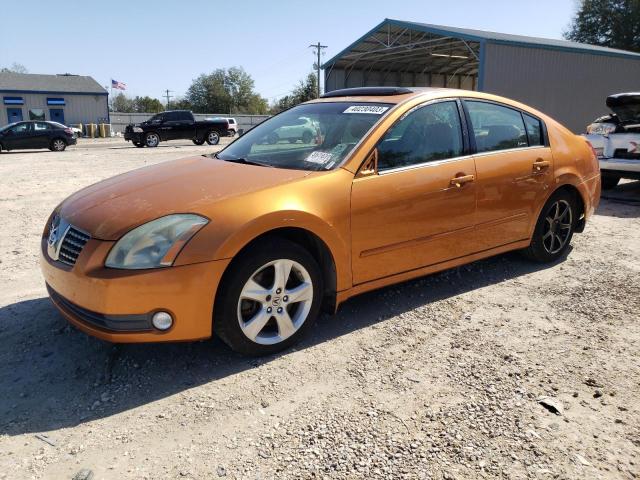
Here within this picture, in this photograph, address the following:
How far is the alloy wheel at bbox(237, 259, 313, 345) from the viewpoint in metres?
2.94

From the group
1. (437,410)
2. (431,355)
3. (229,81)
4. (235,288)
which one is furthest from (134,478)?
(229,81)

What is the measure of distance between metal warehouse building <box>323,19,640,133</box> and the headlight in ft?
57.1

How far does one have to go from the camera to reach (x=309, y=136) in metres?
3.86

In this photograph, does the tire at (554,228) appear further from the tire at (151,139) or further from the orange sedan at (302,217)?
the tire at (151,139)

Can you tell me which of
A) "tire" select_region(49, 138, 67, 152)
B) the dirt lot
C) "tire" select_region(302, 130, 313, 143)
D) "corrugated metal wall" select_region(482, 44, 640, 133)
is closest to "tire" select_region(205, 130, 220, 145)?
"tire" select_region(49, 138, 67, 152)

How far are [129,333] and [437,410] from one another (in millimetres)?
1676

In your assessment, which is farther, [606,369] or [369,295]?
[369,295]

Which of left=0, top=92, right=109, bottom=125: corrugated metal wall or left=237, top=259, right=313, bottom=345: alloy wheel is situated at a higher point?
left=0, top=92, right=109, bottom=125: corrugated metal wall

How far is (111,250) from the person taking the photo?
8.77ft

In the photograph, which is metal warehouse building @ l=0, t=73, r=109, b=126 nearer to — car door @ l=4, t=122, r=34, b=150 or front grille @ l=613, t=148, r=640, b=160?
car door @ l=4, t=122, r=34, b=150

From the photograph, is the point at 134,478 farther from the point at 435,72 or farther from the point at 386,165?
the point at 435,72

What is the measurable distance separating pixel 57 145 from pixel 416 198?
23.4 m

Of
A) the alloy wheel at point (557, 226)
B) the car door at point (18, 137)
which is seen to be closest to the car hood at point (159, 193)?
the alloy wheel at point (557, 226)

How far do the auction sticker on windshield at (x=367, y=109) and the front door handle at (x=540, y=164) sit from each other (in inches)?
63.0
